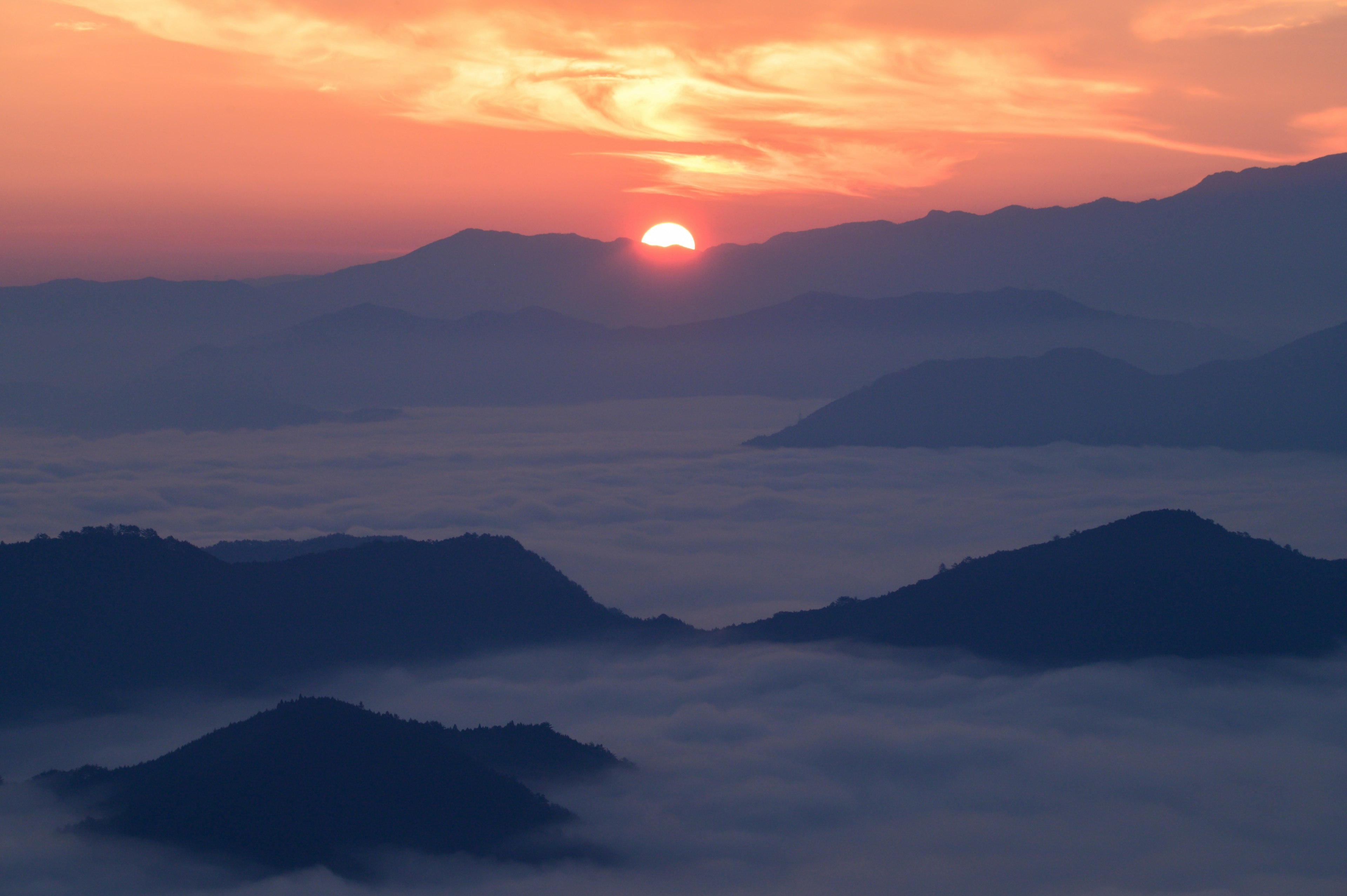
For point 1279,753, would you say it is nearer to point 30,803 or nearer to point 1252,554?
point 1252,554

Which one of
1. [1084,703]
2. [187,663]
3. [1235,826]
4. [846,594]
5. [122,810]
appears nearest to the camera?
[122,810]

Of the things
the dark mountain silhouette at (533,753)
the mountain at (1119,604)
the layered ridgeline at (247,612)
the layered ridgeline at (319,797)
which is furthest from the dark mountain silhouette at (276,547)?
the layered ridgeline at (319,797)

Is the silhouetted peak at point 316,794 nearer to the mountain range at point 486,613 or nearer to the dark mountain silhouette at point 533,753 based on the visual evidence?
the dark mountain silhouette at point 533,753

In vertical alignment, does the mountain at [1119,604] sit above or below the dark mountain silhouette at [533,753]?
above

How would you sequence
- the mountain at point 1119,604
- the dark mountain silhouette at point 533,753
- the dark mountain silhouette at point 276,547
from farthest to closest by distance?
1. the dark mountain silhouette at point 276,547
2. the mountain at point 1119,604
3. the dark mountain silhouette at point 533,753

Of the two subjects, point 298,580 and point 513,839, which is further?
point 298,580

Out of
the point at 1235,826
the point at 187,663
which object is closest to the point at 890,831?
the point at 1235,826

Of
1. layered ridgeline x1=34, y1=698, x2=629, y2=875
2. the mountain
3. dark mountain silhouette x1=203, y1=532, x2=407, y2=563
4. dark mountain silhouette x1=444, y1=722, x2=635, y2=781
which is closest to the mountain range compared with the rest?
the mountain

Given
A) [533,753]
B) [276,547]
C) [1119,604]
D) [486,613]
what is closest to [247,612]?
[486,613]
